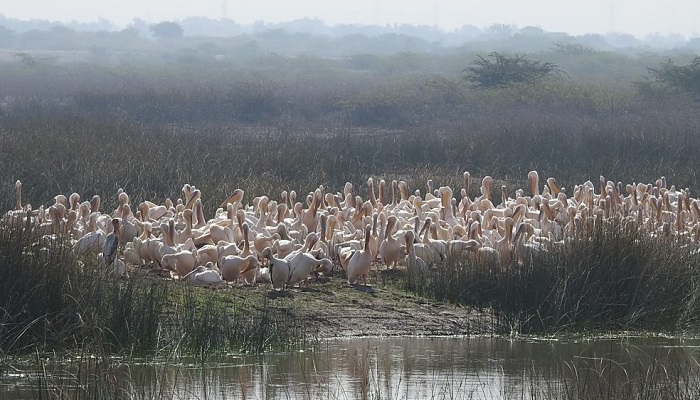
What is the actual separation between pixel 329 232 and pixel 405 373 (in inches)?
195

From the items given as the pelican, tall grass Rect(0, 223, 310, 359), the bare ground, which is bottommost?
the bare ground

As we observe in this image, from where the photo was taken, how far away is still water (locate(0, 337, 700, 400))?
8.08m

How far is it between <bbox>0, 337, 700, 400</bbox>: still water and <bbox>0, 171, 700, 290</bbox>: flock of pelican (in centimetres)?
154

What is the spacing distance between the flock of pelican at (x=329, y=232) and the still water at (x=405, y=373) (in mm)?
1536

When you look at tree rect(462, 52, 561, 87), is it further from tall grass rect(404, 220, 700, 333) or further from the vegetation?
tall grass rect(404, 220, 700, 333)

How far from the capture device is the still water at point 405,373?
26.5 ft

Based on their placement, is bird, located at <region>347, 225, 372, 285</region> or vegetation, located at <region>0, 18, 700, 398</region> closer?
vegetation, located at <region>0, 18, 700, 398</region>

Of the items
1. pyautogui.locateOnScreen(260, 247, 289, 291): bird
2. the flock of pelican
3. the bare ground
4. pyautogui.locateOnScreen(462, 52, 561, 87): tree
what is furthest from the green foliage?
pyautogui.locateOnScreen(260, 247, 289, 291): bird

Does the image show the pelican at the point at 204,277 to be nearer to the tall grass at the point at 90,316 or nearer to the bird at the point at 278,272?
the bird at the point at 278,272

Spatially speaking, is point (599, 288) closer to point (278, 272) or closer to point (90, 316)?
point (278, 272)

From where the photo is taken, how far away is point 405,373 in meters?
9.69

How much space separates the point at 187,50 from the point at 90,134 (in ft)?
281

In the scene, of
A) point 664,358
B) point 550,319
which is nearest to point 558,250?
point 550,319

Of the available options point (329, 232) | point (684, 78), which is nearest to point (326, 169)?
point (329, 232)
